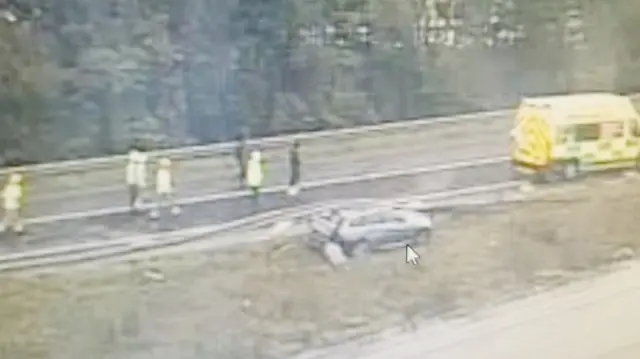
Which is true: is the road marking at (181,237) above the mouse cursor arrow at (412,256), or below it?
above

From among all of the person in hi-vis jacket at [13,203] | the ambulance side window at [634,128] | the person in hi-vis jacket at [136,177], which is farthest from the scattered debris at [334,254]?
the ambulance side window at [634,128]

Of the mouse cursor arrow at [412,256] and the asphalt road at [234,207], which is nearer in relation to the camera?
the asphalt road at [234,207]

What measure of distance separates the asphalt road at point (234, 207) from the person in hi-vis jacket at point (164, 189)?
0.04 feet

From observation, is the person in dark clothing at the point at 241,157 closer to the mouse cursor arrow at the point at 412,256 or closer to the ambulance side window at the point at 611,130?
the mouse cursor arrow at the point at 412,256

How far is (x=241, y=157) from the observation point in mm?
1126

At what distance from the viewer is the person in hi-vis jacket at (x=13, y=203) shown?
1023mm

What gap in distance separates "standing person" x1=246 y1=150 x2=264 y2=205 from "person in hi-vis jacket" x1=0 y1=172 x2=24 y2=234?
0.82 ft

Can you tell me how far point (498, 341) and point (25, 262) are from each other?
0.57 metres

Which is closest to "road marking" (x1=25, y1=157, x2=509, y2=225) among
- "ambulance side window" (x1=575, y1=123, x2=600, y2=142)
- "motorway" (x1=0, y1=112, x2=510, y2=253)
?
"motorway" (x1=0, y1=112, x2=510, y2=253)

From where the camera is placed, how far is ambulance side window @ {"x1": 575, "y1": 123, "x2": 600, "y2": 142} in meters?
1.32

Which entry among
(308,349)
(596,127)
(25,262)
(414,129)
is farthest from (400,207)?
(25,262)

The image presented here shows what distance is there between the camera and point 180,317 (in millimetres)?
1122

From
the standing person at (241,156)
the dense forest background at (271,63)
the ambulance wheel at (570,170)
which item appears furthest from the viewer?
the ambulance wheel at (570,170)

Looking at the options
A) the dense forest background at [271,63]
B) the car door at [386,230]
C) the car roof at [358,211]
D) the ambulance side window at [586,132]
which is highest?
the dense forest background at [271,63]
